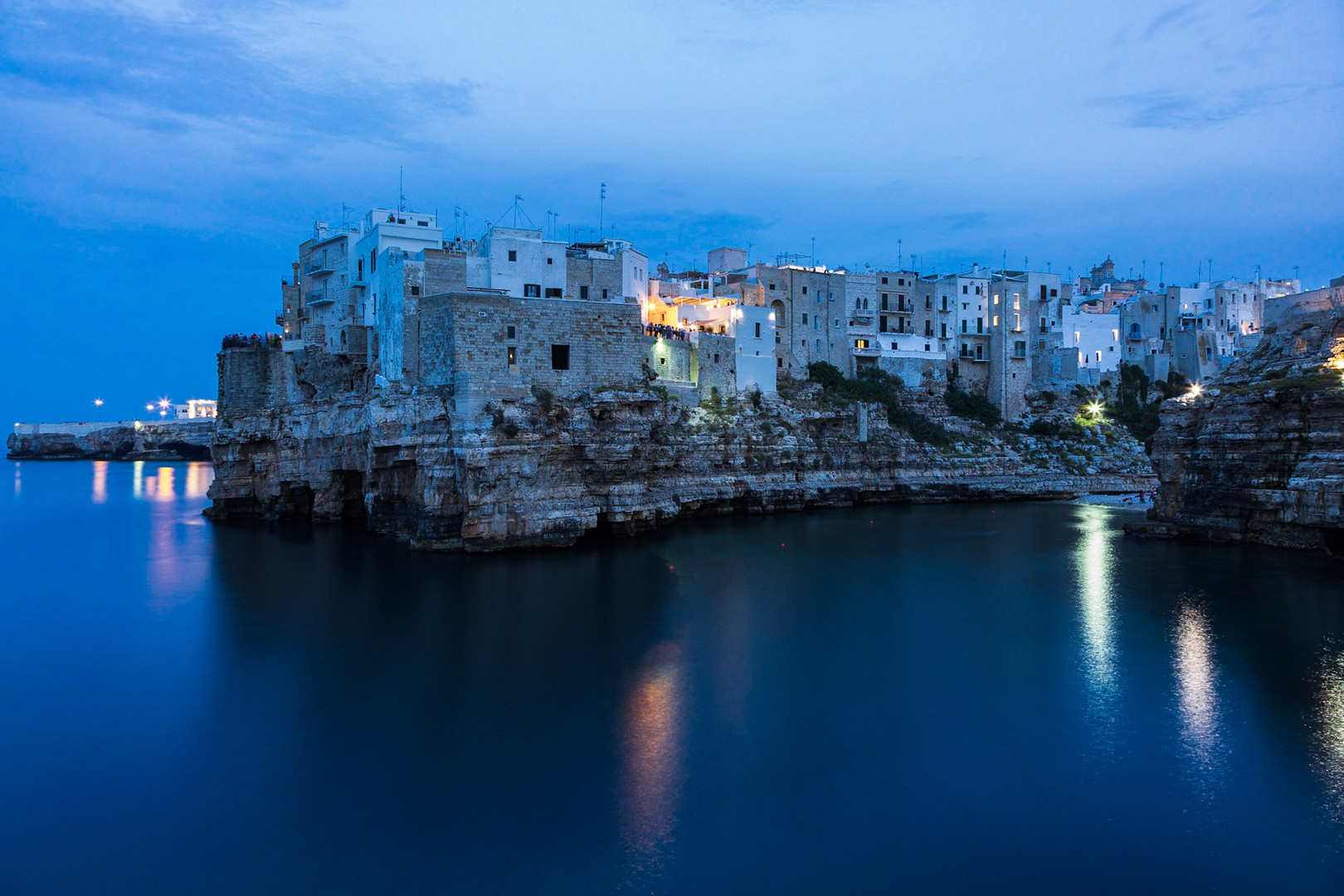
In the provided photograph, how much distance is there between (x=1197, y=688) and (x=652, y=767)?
39.5 feet

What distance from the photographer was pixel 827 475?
1786 inches

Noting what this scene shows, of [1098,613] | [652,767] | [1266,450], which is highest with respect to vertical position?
[1266,450]

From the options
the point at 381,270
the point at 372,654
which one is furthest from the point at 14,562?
the point at 372,654

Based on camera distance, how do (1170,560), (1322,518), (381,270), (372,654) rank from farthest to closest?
(381,270), (1170,560), (1322,518), (372,654)

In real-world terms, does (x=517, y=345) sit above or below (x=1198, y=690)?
above

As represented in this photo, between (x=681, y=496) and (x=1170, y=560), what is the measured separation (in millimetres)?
19468

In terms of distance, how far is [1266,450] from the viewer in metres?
30.9

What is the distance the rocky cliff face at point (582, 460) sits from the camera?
29.7 m

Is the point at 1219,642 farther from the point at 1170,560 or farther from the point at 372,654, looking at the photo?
the point at 372,654

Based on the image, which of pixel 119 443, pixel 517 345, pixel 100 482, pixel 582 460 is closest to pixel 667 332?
pixel 582 460

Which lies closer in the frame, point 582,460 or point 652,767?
point 652,767

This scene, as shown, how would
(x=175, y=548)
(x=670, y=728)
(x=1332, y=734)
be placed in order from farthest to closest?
1. (x=175, y=548)
2. (x=670, y=728)
3. (x=1332, y=734)

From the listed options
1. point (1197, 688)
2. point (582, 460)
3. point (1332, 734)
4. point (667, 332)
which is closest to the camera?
point (1332, 734)

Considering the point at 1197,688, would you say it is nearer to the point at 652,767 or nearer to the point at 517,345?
the point at 652,767
